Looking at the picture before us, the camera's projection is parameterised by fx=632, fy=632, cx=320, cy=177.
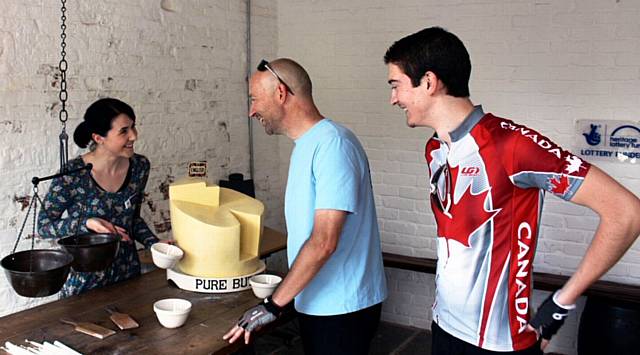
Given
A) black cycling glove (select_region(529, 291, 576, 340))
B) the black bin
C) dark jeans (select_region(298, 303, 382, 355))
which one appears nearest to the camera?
black cycling glove (select_region(529, 291, 576, 340))

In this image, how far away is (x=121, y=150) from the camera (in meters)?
2.93

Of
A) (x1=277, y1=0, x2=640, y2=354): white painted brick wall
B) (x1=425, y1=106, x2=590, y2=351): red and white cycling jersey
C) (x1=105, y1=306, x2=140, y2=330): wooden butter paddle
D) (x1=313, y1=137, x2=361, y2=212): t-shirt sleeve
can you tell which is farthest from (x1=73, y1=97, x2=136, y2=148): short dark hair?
(x1=277, y1=0, x2=640, y2=354): white painted brick wall

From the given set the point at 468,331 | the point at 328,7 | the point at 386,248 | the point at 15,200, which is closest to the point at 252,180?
the point at 386,248

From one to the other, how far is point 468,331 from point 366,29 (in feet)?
10.6

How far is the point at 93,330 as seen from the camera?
7.14 ft

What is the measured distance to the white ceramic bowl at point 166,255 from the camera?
2.48 m

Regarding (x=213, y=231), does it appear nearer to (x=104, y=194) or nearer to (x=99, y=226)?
(x=99, y=226)

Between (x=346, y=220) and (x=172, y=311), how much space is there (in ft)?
2.28

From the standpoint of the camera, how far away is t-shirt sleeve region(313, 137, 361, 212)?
2166 millimetres

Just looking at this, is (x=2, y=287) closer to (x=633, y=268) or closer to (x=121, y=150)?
(x=121, y=150)

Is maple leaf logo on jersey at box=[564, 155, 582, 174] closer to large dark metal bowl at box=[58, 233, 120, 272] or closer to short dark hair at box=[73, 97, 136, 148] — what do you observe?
large dark metal bowl at box=[58, 233, 120, 272]

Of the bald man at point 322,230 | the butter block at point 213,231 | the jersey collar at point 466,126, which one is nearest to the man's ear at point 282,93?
the bald man at point 322,230

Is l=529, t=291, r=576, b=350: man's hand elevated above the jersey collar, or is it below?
below

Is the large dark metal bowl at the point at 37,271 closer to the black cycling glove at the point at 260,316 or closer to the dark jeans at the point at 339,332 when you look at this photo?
the black cycling glove at the point at 260,316
